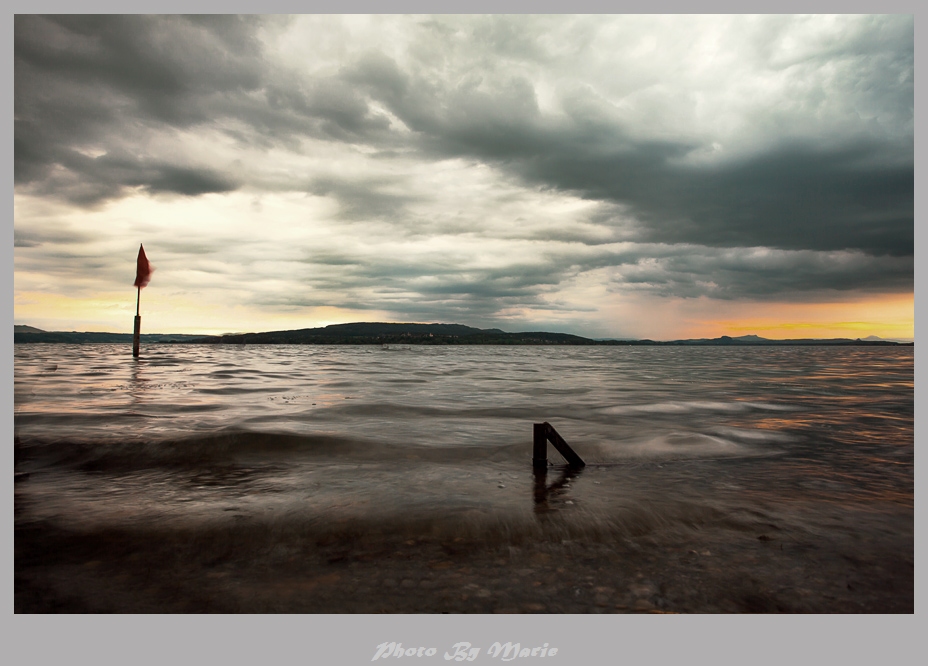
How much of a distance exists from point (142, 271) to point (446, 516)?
122ft

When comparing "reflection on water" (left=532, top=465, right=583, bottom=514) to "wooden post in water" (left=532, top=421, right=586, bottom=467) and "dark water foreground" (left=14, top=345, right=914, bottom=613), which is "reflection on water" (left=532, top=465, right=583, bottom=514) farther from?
"wooden post in water" (left=532, top=421, right=586, bottom=467)

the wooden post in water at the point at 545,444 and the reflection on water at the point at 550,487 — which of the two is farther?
the wooden post in water at the point at 545,444

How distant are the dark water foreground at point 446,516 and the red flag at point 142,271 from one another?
807 inches

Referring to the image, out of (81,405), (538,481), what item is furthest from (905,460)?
(81,405)

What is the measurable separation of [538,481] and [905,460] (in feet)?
36.1

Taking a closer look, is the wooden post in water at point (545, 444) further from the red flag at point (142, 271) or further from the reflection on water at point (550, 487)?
the red flag at point (142, 271)

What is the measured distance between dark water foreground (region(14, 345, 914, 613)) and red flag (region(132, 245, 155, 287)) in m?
20.5

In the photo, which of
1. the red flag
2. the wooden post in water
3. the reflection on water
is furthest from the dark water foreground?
the red flag

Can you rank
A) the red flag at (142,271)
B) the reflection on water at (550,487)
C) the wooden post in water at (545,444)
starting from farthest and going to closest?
the red flag at (142,271) < the wooden post in water at (545,444) < the reflection on water at (550,487)

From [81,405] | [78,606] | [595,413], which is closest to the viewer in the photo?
[78,606]

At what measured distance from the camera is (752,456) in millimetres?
14422

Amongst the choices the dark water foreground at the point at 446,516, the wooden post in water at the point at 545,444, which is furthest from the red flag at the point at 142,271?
the wooden post in water at the point at 545,444

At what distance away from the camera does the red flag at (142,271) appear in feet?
121

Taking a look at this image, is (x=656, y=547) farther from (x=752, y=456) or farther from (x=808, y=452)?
(x=808, y=452)
